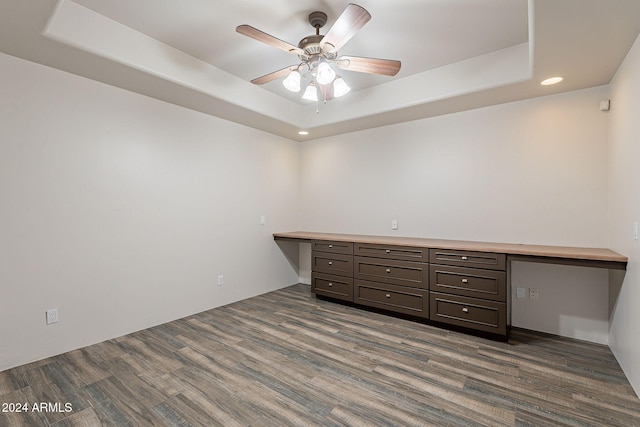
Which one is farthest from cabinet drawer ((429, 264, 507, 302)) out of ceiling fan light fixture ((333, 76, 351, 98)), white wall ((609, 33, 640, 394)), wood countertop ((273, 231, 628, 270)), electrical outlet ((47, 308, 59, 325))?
electrical outlet ((47, 308, 59, 325))

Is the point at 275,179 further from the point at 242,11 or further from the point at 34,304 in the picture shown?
the point at 34,304

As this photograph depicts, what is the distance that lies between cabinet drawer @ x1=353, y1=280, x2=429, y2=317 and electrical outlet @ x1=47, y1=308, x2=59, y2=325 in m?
2.98

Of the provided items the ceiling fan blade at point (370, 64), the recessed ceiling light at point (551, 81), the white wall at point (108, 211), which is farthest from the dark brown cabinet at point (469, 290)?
the white wall at point (108, 211)

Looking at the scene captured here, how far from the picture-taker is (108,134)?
2893 mm

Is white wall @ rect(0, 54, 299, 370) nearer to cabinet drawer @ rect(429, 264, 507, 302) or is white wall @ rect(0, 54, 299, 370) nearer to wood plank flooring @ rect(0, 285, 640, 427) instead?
wood plank flooring @ rect(0, 285, 640, 427)

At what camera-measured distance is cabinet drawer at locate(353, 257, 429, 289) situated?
325 cm

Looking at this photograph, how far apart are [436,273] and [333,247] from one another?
1.35 m

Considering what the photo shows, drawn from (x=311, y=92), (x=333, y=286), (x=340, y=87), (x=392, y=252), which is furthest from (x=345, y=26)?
(x=333, y=286)

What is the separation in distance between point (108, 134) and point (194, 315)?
85.4 inches

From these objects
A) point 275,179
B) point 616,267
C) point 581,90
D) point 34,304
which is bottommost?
point 34,304

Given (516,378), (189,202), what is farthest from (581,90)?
(189,202)

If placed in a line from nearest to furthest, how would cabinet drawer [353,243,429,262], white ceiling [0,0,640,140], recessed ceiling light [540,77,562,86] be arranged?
white ceiling [0,0,640,140] → recessed ceiling light [540,77,562,86] → cabinet drawer [353,243,429,262]

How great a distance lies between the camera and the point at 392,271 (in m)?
3.46

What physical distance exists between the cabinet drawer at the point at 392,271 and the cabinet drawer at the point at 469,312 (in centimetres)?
21
